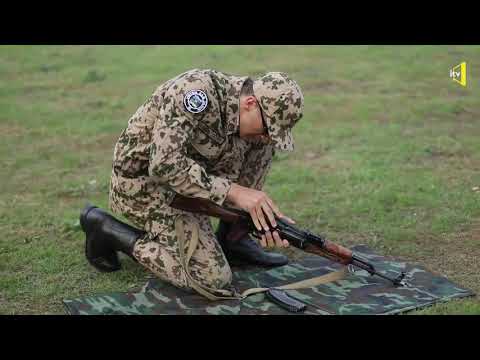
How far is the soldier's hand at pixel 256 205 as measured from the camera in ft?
13.9

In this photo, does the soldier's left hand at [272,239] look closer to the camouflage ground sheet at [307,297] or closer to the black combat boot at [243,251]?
the camouflage ground sheet at [307,297]

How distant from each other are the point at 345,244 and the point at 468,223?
1144 millimetres

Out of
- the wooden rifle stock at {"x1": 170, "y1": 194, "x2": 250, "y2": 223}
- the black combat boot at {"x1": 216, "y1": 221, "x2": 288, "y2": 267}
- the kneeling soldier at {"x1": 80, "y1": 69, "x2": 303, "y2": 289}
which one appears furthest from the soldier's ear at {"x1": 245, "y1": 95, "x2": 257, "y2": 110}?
the black combat boot at {"x1": 216, "y1": 221, "x2": 288, "y2": 267}

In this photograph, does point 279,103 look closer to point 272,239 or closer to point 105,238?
point 272,239

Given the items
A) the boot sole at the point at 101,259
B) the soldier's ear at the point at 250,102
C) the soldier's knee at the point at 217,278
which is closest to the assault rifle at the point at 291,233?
the soldier's knee at the point at 217,278

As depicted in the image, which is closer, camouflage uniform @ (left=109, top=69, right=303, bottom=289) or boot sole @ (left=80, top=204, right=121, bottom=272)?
camouflage uniform @ (left=109, top=69, right=303, bottom=289)

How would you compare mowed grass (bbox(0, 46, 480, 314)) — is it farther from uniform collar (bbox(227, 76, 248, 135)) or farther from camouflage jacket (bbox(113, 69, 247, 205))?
uniform collar (bbox(227, 76, 248, 135))

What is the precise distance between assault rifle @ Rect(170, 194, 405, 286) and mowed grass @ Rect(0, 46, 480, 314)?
1.92 ft

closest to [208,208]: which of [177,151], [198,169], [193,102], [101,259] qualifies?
[198,169]

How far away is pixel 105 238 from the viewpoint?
4863 millimetres

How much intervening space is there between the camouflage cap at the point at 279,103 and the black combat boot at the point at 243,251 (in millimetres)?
1035

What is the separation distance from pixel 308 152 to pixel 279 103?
371 cm

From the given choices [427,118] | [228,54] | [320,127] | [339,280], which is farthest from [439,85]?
[339,280]

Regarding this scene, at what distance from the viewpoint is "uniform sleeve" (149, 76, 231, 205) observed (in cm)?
416
